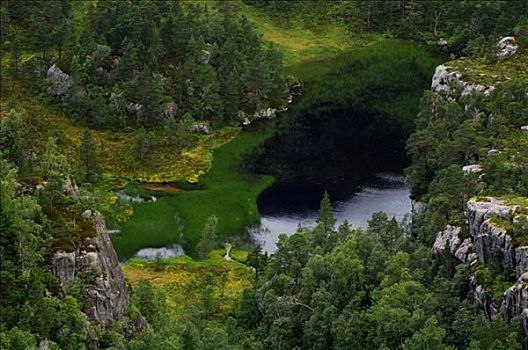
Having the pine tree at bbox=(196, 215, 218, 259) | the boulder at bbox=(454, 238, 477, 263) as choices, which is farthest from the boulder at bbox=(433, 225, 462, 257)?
the pine tree at bbox=(196, 215, 218, 259)

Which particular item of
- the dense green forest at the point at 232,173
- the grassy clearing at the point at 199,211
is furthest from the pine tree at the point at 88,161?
the grassy clearing at the point at 199,211

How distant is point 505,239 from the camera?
86562 mm

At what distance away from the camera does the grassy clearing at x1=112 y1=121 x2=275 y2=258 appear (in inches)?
4870

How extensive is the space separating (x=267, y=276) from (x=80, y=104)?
7150 cm

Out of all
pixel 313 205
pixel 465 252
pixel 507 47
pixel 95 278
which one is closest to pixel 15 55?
pixel 313 205

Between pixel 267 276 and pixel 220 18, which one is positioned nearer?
pixel 267 276

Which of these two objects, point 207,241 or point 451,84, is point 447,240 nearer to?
point 207,241

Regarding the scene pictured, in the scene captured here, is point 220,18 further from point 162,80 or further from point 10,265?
point 10,265

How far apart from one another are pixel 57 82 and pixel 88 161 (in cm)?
3240

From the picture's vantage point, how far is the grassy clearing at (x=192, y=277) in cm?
10781

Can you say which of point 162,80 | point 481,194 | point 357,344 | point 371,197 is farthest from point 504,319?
point 162,80

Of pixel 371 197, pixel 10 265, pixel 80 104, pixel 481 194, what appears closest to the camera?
pixel 10 265

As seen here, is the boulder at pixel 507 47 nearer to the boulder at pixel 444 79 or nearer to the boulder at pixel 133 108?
the boulder at pixel 444 79

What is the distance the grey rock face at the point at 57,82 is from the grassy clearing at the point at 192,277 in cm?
5533
